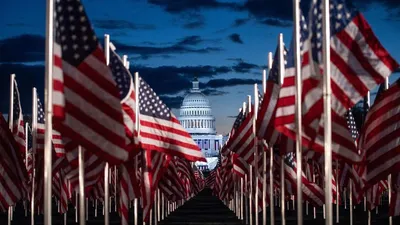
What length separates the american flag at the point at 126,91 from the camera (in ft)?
75.8

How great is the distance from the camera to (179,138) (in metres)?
26.3

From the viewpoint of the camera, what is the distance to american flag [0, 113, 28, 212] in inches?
954

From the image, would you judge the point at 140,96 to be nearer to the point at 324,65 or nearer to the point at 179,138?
the point at 179,138

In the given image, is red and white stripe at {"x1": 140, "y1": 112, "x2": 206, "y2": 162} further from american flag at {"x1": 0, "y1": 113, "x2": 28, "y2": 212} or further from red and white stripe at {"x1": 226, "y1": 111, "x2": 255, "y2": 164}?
red and white stripe at {"x1": 226, "y1": 111, "x2": 255, "y2": 164}

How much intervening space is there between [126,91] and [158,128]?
10.2 feet

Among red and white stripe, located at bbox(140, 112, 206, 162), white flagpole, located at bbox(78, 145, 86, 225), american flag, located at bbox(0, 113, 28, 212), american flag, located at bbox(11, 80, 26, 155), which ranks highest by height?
american flag, located at bbox(11, 80, 26, 155)

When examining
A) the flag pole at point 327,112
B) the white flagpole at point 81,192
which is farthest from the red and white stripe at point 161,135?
the flag pole at point 327,112

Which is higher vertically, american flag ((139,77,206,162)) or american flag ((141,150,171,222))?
american flag ((139,77,206,162))

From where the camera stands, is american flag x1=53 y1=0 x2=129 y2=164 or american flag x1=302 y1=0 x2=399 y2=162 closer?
american flag x1=53 y1=0 x2=129 y2=164

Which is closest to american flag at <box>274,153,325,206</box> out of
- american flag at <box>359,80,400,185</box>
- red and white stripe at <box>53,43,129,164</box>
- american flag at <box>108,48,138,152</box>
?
american flag at <box>108,48,138,152</box>

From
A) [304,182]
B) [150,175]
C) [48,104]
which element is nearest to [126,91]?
[150,175]

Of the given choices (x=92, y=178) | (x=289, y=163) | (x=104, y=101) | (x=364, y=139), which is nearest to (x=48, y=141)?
(x=104, y=101)

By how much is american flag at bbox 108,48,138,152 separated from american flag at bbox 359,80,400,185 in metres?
5.04

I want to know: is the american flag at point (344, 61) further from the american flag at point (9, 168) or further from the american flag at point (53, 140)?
the american flag at point (53, 140)
